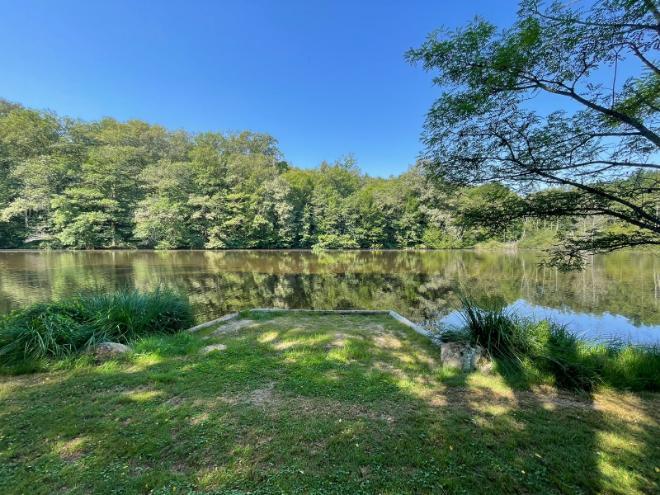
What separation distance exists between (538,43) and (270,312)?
19.3 ft

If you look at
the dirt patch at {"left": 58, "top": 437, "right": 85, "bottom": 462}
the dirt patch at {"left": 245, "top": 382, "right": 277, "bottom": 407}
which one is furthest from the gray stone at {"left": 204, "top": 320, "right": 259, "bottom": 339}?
the dirt patch at {"left": 58, "top": 437, "right": 85, "bottom": 462}

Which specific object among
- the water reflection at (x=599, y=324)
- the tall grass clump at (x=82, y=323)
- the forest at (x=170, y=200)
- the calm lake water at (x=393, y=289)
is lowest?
the water reflection at (x=599, y=324)

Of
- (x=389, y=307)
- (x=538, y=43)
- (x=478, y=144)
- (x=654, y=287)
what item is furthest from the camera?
(x=654, y=287)

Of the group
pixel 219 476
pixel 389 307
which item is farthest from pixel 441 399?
pixel 389 307

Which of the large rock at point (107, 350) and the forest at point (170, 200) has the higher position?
the forest at point (170, 200)

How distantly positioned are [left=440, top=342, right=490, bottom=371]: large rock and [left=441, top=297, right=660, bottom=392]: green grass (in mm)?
114

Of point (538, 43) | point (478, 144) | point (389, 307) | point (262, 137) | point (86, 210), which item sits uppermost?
point (262, 137)

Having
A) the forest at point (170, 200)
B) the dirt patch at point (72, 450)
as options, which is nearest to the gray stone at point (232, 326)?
the dirt patch at point (72, 450)

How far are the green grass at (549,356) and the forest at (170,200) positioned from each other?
21.8m

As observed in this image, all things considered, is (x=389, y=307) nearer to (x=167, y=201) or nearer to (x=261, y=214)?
(x=261, y=214)

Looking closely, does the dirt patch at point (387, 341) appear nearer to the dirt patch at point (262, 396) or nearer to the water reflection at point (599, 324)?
the water reflection at point (599, 324)

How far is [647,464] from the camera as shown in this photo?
6.19 ft

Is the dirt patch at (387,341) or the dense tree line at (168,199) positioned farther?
the dense tree line at (168,199)

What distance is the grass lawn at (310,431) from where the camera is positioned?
69.1 inches
